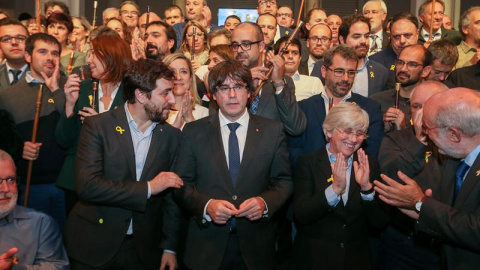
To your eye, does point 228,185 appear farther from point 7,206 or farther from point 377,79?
point 377,79

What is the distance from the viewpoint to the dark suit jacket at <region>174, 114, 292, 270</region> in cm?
416

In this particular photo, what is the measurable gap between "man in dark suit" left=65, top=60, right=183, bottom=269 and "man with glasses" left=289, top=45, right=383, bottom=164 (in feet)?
4.36

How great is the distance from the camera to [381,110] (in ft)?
18.2

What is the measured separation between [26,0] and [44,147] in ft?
30.9

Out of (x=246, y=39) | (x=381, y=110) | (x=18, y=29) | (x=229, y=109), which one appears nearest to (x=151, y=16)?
(x=18, y=29)

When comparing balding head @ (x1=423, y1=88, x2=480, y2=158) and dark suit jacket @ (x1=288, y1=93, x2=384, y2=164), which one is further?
dark suit jacket @ (x1=288, y1=93, x2=384, y2=164)

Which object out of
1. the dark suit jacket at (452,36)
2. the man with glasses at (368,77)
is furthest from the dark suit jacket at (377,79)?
the dark suit jacket at (452,36)

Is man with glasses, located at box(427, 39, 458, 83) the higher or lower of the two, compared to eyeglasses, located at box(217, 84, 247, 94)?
higher

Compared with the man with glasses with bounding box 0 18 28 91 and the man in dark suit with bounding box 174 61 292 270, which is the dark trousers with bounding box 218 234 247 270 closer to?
the man in dark suit with bounding box 174 61 292 270

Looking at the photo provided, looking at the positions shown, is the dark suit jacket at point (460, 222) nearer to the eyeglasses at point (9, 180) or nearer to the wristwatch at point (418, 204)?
the wristwatch at point (418, 204)

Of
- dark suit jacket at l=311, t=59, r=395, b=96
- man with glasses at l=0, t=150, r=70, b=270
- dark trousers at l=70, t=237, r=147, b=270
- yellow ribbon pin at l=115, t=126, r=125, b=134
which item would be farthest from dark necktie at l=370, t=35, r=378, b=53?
man with glasses at l=0, t=150, r=70, b=270

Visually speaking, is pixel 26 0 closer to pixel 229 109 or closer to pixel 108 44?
pixel 108 44

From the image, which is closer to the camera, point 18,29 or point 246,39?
point 246,39

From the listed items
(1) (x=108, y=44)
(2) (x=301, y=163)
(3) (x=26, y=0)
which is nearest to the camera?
(2) (x=301, y=163)
